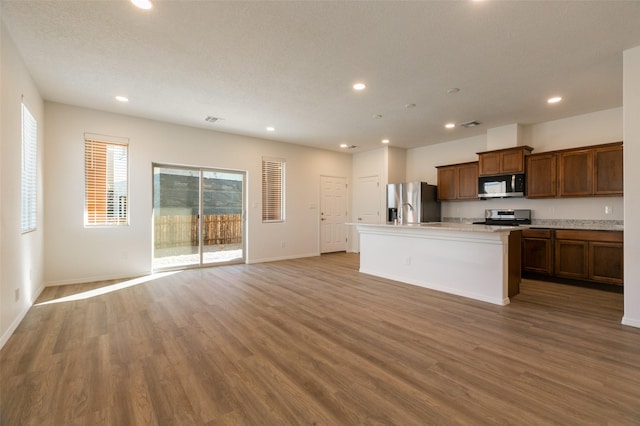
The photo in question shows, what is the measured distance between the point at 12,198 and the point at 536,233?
7101 millimetres

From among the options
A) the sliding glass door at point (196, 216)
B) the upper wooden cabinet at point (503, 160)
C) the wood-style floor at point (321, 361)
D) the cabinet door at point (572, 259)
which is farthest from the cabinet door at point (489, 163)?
the sliding glass door at point (196, 216)

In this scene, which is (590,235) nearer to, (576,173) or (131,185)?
(576,173)

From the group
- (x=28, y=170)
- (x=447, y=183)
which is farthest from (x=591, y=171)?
(x=28, y=170)

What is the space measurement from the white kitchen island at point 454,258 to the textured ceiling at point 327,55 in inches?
76.7

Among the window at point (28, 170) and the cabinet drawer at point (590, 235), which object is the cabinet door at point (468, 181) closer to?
the cabinet drawer at point (590, 235)

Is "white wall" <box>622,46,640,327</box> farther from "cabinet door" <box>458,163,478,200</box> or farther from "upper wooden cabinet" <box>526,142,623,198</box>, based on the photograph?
"cabinet door" <box>458,163,478,200</box>

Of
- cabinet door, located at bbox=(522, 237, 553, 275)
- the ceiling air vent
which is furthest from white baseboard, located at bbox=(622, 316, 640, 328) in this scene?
the ceiling air vent

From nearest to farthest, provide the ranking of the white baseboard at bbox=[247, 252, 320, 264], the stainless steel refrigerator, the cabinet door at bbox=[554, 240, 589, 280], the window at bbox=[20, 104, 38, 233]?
the window at bbox=[20, 104, 38, 233]
the cabinet door at bbox=[554, 240, 589, 280]
the white baseboard at bbox=[247, 252, 320, 264]
the stainless steel refrigerator

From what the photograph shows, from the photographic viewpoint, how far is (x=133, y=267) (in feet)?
17.0

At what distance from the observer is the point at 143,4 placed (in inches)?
92.4

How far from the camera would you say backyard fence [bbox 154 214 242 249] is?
18.1 feet

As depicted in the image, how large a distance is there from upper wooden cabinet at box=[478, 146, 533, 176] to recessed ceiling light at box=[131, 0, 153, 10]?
5841 millimetres

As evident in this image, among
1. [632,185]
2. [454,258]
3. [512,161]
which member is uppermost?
[512,161]

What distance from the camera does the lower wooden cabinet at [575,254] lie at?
425 cm
